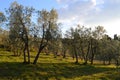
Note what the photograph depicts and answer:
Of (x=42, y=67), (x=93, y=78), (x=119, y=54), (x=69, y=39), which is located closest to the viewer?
(x=93, y=78)

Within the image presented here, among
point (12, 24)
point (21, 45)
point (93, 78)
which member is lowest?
point (93, 78)

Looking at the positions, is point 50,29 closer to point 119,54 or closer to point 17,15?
point 17,15

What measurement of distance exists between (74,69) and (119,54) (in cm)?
4568

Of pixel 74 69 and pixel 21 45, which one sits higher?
pixel 21 45

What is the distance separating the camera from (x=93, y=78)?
7125 centimetres

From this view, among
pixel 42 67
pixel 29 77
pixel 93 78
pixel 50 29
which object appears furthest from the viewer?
pixel 50 29

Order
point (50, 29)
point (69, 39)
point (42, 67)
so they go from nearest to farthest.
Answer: point (42, 67)
point (50, 29)
point (69, 39)

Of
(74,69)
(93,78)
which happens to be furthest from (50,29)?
(93,78)

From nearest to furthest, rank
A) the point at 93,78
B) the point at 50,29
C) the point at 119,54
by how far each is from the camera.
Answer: the point at 93,78, the point at 50,29, the point at 119,54

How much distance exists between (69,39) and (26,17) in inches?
1376

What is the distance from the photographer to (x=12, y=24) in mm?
79562

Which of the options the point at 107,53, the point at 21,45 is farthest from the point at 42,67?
the point at 107,53

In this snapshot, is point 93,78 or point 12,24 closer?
point 93,78

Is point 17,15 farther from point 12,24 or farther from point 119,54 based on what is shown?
point 119,54
